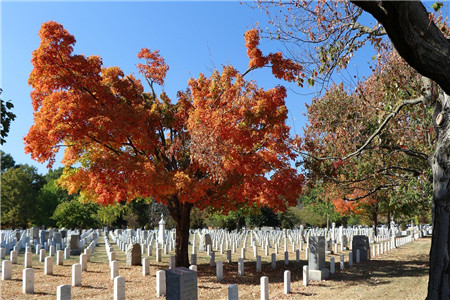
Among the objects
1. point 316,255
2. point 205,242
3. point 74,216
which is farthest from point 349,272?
point 74,216

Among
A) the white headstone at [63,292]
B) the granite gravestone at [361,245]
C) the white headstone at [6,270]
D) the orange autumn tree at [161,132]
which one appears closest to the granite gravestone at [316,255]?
the orange autumn tree at [161,132]

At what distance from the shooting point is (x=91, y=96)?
14.2 metres

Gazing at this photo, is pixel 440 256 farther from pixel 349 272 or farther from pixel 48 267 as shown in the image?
pixel 48 267

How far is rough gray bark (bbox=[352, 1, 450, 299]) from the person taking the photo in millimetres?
4750

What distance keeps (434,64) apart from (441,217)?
2.83 metres

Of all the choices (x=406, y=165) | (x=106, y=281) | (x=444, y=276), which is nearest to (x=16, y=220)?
(x=106, y=281)

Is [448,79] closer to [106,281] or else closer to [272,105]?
[272,105]

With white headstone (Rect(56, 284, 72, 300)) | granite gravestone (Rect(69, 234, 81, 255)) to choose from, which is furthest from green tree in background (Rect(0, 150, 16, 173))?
white headstone (Rect(56, 284, 72, 300))

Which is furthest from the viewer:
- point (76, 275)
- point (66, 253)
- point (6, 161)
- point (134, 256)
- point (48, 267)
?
point (6, 161)

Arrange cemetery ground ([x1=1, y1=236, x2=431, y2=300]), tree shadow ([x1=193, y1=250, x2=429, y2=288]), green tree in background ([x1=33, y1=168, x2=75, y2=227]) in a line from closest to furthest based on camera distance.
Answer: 1. cemetery ground ([x1=1, y1=236, x2=431, y2=300])
2. tree shadow ([x1=193, y1=250, x2=429, y2=288])
3. green tree in background ([x1=33, y1=168, x2=75, y2=227])

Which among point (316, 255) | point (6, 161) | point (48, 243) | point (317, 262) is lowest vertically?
point (48, 243)

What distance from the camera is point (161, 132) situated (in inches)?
651

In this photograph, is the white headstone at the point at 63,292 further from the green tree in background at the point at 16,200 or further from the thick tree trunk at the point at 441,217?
the green tree in background at the point at 16,200

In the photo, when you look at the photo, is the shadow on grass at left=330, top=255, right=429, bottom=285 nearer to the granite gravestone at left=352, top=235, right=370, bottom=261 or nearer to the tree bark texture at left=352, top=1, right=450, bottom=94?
the granite gravestone at left=352, top=235, right=370, bottom=261
